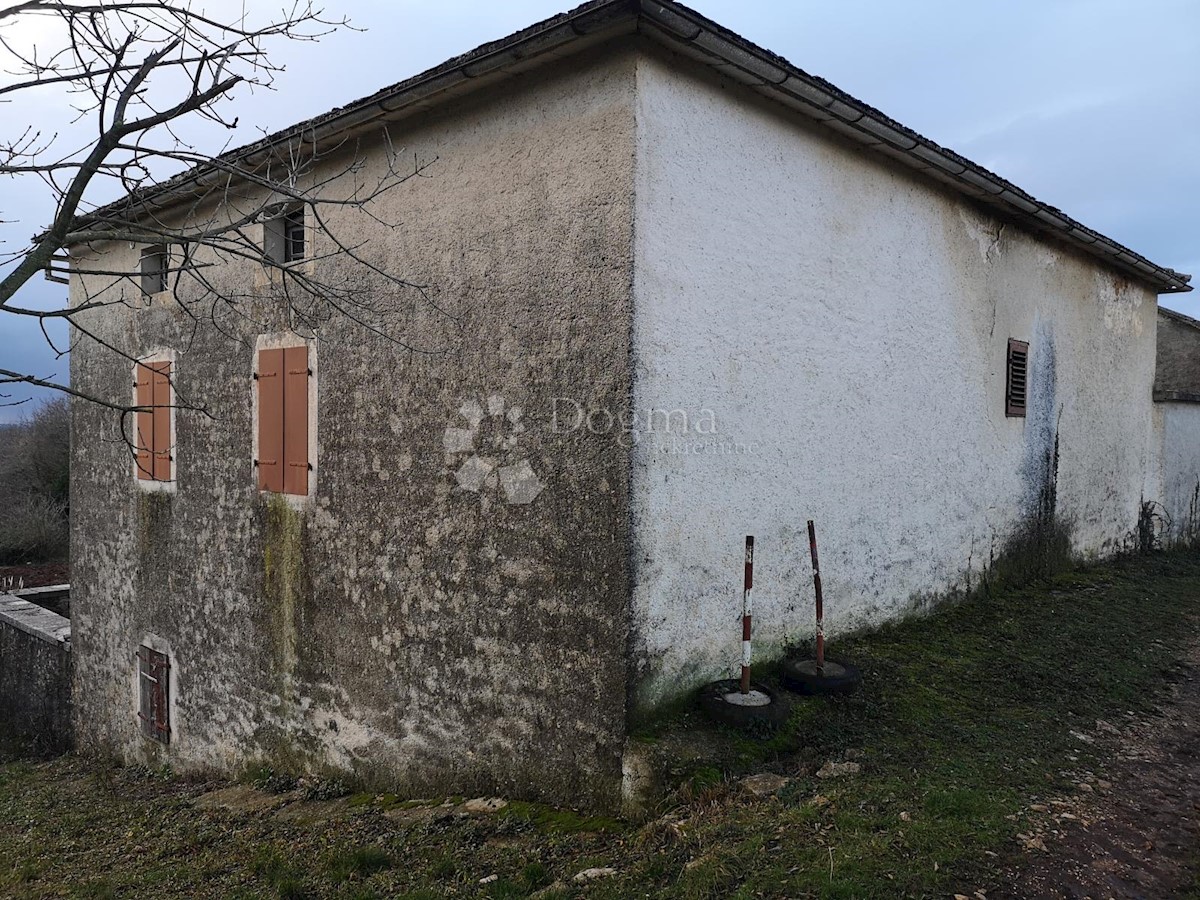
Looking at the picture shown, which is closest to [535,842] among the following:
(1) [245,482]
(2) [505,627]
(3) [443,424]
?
(2) [505,627]

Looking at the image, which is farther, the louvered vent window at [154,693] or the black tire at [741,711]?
the louvered vent window at [154,693]

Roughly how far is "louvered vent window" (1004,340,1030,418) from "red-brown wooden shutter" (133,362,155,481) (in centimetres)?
862

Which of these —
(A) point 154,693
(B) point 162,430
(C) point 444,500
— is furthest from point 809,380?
(A) point 154,693

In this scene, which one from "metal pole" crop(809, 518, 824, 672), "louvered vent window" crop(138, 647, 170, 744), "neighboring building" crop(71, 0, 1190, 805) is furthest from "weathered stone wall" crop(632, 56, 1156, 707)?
"louvered vent window" crop(138, 647, 170, 744)

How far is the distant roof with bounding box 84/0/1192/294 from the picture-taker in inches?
169

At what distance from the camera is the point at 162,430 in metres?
8.21

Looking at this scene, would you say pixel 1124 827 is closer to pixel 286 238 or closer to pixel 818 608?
pixel 818 608

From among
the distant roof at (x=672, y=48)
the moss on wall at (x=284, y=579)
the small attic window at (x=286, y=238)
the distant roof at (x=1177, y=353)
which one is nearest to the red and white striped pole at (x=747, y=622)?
the distant roof at (x=672, y=48)

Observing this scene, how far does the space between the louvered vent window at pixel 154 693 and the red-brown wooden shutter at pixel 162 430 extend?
185cm

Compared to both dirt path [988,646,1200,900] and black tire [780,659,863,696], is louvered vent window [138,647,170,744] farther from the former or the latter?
dirt path [988,646,1200,900]

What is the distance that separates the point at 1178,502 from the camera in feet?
39.5

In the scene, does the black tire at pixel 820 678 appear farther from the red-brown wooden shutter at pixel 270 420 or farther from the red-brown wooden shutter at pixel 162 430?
the red-brown wooden shutter at pixel 162 430

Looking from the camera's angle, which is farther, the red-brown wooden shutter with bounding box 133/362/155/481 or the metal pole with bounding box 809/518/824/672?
the red-brown wooden shutter with bounding box 133/362/155/481

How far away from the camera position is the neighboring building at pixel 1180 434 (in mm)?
11581
